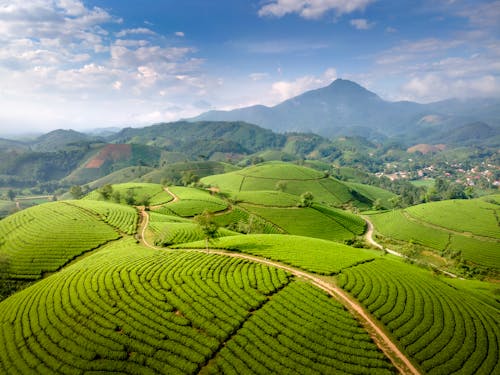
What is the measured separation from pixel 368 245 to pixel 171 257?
3556 inches

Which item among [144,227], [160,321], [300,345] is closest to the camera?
[300,345]

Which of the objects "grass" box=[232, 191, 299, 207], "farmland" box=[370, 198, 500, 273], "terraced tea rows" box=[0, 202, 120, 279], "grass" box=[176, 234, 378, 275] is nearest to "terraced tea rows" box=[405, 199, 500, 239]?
"farmland" box=[370, 198, 500, 273]

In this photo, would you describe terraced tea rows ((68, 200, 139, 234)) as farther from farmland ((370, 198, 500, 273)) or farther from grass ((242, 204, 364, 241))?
farmland ((370, 198, 500, 273))

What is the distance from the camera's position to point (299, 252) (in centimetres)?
6025

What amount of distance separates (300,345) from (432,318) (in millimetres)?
22899

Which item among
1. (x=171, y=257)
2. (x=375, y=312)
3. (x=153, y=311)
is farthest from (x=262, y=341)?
(x=171, y=257)

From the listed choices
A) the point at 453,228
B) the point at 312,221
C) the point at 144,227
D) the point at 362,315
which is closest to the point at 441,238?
the point at 453,228

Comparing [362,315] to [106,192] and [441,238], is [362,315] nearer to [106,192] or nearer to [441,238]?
[441,238]

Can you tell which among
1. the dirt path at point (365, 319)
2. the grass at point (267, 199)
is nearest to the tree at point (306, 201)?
the grass at point (267, 199)

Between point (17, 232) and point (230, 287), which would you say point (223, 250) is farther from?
point (17, 232)

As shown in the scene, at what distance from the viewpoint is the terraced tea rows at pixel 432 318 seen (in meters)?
31.7

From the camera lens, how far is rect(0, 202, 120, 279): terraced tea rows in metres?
61.0

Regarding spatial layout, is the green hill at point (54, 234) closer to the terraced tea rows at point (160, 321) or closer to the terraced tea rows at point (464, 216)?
the terraced tea rows at point (160, 321)

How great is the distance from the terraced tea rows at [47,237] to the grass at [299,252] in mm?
30015
